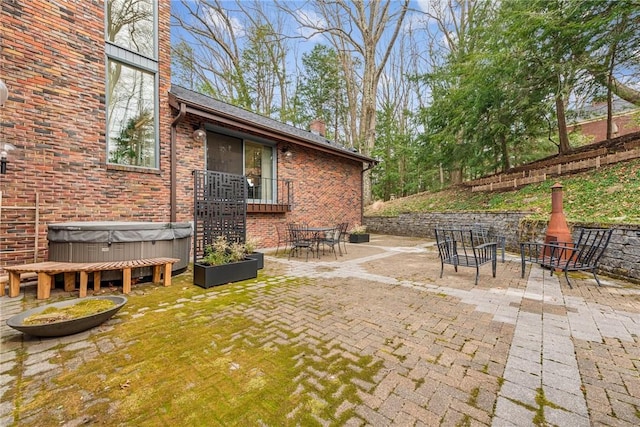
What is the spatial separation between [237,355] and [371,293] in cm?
221

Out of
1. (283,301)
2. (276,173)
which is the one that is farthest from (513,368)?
(276,173)

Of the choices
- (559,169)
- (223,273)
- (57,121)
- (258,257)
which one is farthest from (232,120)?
(559,169)

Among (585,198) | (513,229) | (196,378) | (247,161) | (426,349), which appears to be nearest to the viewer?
(196,378)

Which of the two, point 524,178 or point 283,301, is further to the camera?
point 524,178

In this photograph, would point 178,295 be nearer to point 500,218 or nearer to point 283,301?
point 283,301

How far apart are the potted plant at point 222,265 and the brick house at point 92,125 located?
2342 mm

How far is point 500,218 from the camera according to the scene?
868 centimetres

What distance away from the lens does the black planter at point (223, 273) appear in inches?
158

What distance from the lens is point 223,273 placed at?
13.7 ft

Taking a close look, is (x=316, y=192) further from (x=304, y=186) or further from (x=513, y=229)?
(x=513, y=229)

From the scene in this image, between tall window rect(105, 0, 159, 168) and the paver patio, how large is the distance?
307cm

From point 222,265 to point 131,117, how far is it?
13.5 feet

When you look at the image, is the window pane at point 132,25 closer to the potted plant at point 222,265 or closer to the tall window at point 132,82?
the tall window at point 132,82

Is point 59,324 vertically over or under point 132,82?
under
